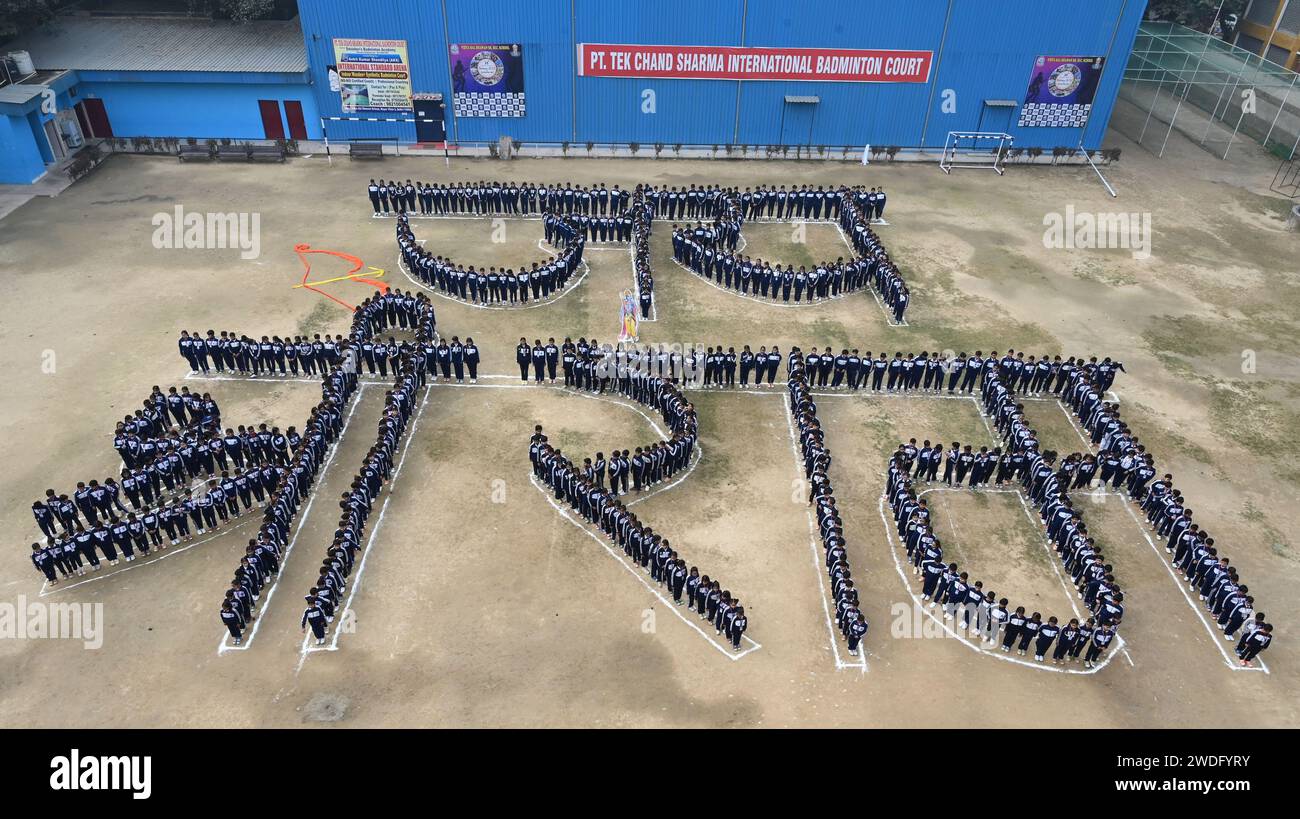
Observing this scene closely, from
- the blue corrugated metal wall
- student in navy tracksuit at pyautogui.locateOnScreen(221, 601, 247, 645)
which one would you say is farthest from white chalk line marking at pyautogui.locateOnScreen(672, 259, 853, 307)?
student in navy tracksuit at pyautogui.locateOnScreen(221, 601, 247, 645)

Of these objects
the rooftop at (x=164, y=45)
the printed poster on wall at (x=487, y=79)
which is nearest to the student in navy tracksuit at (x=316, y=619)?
the printed poster on wall at (x=487, y=79)

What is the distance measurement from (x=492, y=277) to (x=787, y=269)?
9.14m

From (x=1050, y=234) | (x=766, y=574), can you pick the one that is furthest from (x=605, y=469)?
(x=1050, y=234)

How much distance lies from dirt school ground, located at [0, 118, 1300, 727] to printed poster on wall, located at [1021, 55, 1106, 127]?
15.6 ft

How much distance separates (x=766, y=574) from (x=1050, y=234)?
21090mm

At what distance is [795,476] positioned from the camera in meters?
19.5

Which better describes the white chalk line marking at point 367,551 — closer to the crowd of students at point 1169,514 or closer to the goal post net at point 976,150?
the crowd of students at point 1169,514

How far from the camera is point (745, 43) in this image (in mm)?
34750

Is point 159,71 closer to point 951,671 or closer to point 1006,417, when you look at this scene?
point 1006,417

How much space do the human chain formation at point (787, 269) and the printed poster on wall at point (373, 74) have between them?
13.9 meters

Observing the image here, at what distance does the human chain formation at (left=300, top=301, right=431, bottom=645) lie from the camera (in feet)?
50.4

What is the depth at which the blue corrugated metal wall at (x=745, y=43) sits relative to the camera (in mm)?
33875

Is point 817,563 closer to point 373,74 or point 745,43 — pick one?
point 745,43

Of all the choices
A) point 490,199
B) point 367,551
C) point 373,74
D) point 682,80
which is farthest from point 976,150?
point 367,551
